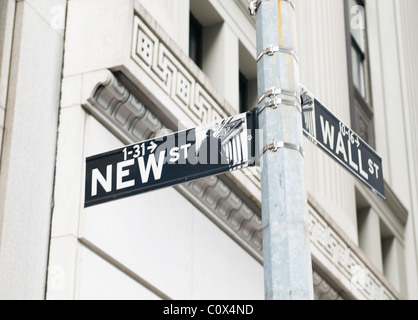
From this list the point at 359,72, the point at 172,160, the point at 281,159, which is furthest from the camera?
the point at 359,72

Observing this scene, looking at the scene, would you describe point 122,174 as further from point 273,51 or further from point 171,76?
point 171,76

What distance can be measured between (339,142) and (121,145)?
3678mm

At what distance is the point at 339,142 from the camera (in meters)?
6.24

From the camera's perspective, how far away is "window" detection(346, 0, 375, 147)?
20084 mm

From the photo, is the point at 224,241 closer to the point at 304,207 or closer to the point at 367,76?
the point at 304,207

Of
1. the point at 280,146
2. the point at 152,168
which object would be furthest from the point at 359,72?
the point at 280,146

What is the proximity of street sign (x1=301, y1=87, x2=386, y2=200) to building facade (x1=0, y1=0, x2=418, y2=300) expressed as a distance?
3042 mm

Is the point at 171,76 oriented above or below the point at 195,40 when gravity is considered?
below

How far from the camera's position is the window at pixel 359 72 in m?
20.1

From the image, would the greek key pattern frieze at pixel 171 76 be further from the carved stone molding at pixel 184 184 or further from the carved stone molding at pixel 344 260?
the carved stone molding at pixel 344 260

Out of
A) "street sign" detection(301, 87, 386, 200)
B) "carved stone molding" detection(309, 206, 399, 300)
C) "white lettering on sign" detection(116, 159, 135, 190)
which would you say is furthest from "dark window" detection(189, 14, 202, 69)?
"white lettering on sign" detection(116, 159, 135, 190)

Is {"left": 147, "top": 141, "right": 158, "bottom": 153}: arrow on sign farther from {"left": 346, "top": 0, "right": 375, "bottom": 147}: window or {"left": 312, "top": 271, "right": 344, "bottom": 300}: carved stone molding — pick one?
{"left": 346, "top": 0, "right": 375, "bottom": 147}: window

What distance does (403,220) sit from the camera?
20.7 m

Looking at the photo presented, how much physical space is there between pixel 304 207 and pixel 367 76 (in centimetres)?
1786
